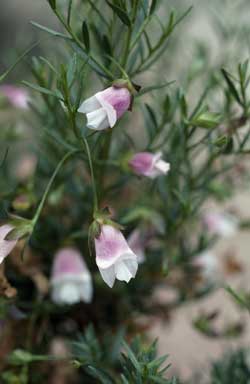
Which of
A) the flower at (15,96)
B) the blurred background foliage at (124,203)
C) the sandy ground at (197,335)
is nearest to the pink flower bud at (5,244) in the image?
the blurred background foliage at (124,203)

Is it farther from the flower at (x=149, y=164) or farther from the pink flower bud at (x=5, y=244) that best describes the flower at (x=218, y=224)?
the pink flower bud at (x=5, y=244)

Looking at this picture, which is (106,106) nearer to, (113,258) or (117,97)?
(117,97)

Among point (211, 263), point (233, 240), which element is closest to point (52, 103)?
point (211, 263)

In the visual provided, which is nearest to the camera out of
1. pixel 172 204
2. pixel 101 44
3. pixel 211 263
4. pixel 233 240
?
pixel 101 44

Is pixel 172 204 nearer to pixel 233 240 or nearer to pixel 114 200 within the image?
pixel 114 200

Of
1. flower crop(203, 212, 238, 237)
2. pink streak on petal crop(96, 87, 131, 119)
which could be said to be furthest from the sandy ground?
pink streak on petal crop(96, 87, 131, 119)
